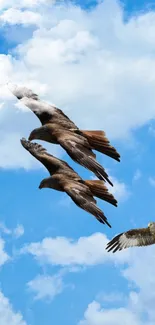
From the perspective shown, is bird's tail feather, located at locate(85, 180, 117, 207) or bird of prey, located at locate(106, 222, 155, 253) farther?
bird of prey, located at locate(106, 222, 155, 253)

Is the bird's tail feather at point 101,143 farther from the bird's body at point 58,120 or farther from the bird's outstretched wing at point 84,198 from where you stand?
the bird's outstretched wing at point 84,198

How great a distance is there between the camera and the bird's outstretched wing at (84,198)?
725 inches

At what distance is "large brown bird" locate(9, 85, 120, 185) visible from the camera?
20219mm

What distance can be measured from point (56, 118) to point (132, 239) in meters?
5.85

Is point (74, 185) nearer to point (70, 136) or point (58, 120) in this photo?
point (70, 136)

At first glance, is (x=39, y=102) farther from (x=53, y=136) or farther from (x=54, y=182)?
(x=54, y=182)

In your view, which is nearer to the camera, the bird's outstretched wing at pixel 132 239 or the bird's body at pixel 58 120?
the bird's body at pixel 58 120

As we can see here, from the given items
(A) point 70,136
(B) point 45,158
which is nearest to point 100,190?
(A) point 70,136

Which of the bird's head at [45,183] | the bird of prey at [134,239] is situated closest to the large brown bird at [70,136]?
the bird's head at [45,183]

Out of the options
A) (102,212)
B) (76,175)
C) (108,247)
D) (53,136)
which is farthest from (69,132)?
(108,247)

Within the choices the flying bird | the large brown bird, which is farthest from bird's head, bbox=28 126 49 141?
the flying bird

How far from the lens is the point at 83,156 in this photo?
20.3m

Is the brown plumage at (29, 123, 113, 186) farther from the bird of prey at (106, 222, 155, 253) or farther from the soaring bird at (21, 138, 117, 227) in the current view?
the bird of prey at (106, 222, 155, 253)

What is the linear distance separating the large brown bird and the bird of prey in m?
5.49
